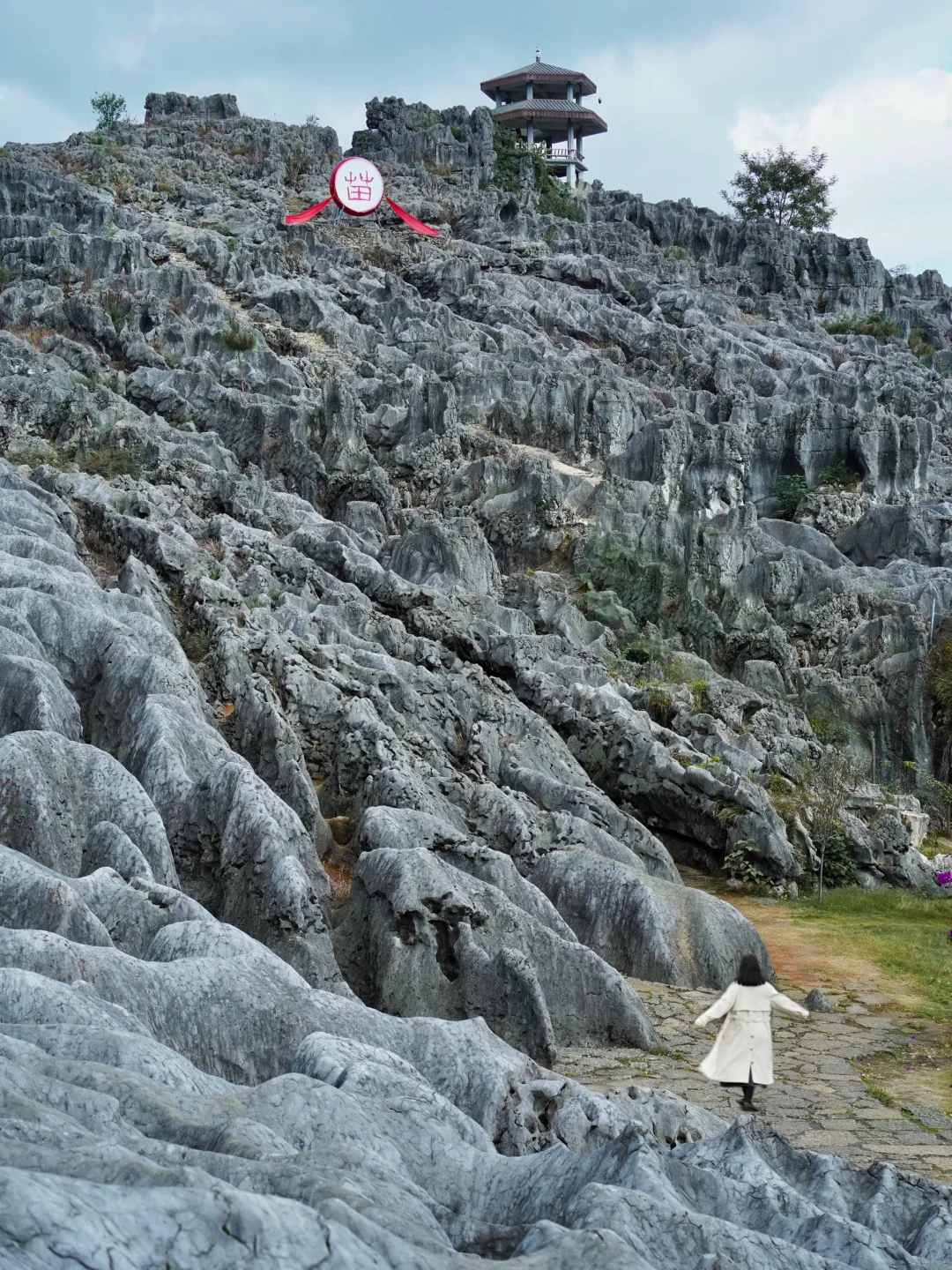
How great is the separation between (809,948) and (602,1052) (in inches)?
204

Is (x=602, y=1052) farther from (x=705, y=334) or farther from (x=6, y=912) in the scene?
(x=705, y=334)

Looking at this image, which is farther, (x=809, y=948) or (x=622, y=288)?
(x=622, y=288)

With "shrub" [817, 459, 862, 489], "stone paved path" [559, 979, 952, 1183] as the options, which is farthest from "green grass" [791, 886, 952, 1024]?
"shrub" [817, 459, 862, 489]

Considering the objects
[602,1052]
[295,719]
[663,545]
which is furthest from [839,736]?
[602,1052]

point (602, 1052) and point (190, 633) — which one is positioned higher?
point (190, 633)

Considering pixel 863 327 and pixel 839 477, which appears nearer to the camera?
pixel 839 477

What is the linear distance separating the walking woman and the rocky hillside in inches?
41.0

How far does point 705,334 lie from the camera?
49.8 metres

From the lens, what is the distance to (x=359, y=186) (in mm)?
56344

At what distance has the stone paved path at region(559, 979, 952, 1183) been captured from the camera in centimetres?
902

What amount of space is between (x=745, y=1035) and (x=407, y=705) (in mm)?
9331

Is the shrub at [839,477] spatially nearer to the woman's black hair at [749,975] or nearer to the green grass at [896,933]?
the green grass at [896,933]

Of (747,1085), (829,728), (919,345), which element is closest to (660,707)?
(829,728)

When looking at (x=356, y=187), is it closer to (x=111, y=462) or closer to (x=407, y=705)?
(x=111, y=462)
